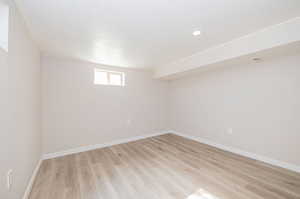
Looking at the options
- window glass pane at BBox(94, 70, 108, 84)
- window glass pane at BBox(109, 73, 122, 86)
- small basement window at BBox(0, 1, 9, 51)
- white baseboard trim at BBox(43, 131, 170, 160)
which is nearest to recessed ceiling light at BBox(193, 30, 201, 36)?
small basement window at BBox(0, 1, 9, 51)

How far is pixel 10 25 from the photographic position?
43.8 inches

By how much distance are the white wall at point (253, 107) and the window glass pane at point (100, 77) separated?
2626 mm

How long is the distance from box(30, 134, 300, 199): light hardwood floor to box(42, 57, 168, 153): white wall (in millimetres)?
537

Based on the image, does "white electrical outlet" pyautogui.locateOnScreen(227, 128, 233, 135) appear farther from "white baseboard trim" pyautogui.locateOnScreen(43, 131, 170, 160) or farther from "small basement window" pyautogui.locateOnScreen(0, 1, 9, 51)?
"small basement window" pyautogui.locateOnScreen(0, 1, 9, 51)

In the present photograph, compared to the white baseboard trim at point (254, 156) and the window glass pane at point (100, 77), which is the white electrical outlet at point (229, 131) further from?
the window glass pane at point (100, 77)

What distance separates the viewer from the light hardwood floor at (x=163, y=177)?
5.03ft

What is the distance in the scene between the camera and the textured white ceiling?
128 centimetres

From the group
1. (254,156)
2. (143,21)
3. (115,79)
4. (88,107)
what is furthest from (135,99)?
(254,156)

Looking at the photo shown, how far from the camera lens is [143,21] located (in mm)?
1544

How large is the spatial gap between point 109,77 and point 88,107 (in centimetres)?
104

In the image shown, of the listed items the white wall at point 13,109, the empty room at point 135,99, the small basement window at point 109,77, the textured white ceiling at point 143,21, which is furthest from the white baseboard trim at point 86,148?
the textured white ceiling at point 143,21

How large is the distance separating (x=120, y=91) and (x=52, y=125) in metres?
1.79

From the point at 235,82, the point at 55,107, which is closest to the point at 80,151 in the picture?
the point at 55,107

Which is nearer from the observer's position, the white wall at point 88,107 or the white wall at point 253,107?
the white wall at point 253,107
